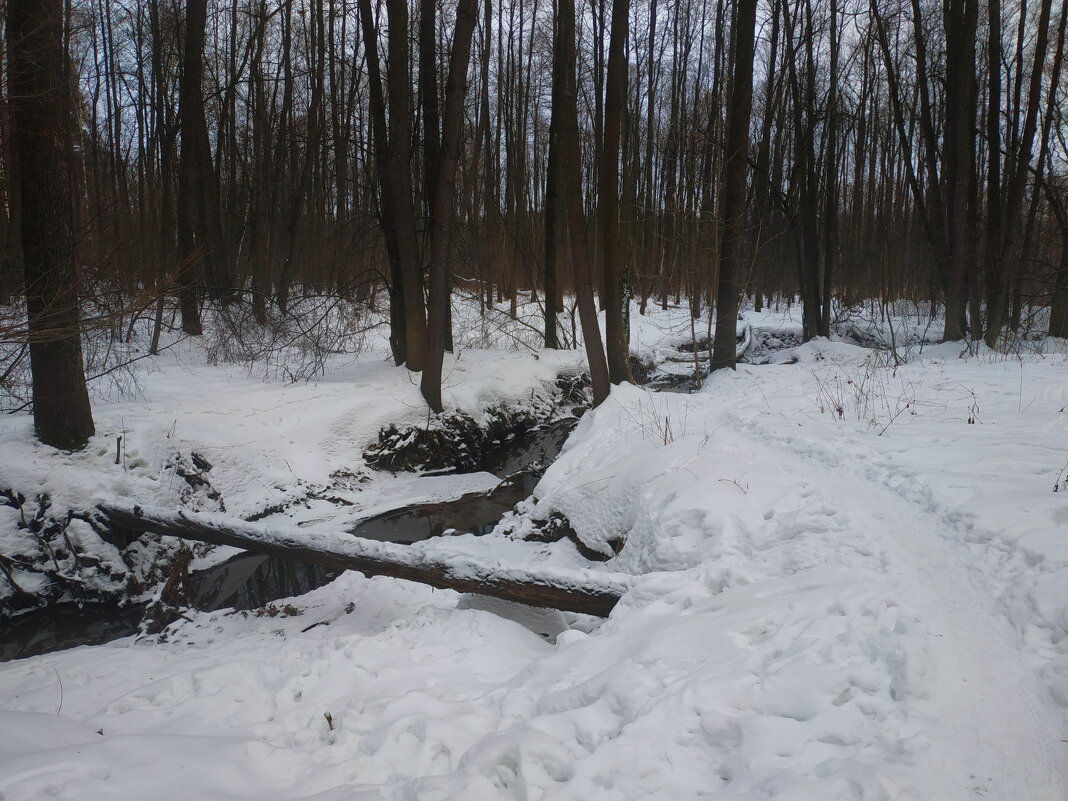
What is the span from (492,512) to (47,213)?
241 inches

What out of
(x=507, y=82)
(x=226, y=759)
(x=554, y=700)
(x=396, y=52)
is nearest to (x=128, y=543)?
(x=226, y=759)

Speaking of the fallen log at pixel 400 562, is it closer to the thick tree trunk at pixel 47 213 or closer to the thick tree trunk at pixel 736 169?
the thick tree trunk at pixel 47 213

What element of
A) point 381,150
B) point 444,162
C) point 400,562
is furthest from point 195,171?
point 400,562

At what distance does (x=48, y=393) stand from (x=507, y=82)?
56.9ft

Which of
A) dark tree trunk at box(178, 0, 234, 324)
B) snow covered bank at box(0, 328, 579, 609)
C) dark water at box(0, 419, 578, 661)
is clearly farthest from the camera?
dark tree trunk at box(178, 0, 234, 324)

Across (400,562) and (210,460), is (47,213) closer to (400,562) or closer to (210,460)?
(210,460)

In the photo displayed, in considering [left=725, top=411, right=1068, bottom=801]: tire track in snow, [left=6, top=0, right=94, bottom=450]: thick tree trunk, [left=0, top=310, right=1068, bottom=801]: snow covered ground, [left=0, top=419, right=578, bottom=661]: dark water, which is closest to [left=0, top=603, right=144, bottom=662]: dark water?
[left=0, top=419, right=578, bottom=661]: dark water

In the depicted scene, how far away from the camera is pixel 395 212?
35.2 feet

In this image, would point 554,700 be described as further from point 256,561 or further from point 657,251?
point 657,251

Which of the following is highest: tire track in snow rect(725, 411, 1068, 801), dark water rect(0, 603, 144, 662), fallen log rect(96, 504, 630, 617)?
tire track in snow rect(725, 411, 1068, 801)

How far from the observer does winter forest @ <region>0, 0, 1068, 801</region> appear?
101 inches

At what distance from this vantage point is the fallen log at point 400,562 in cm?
439

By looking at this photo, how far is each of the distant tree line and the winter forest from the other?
0.33ft

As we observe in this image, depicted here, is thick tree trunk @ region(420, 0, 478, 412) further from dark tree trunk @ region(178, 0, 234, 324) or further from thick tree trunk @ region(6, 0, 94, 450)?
dark tree trunk @ region(178, 0, 234, 324)
